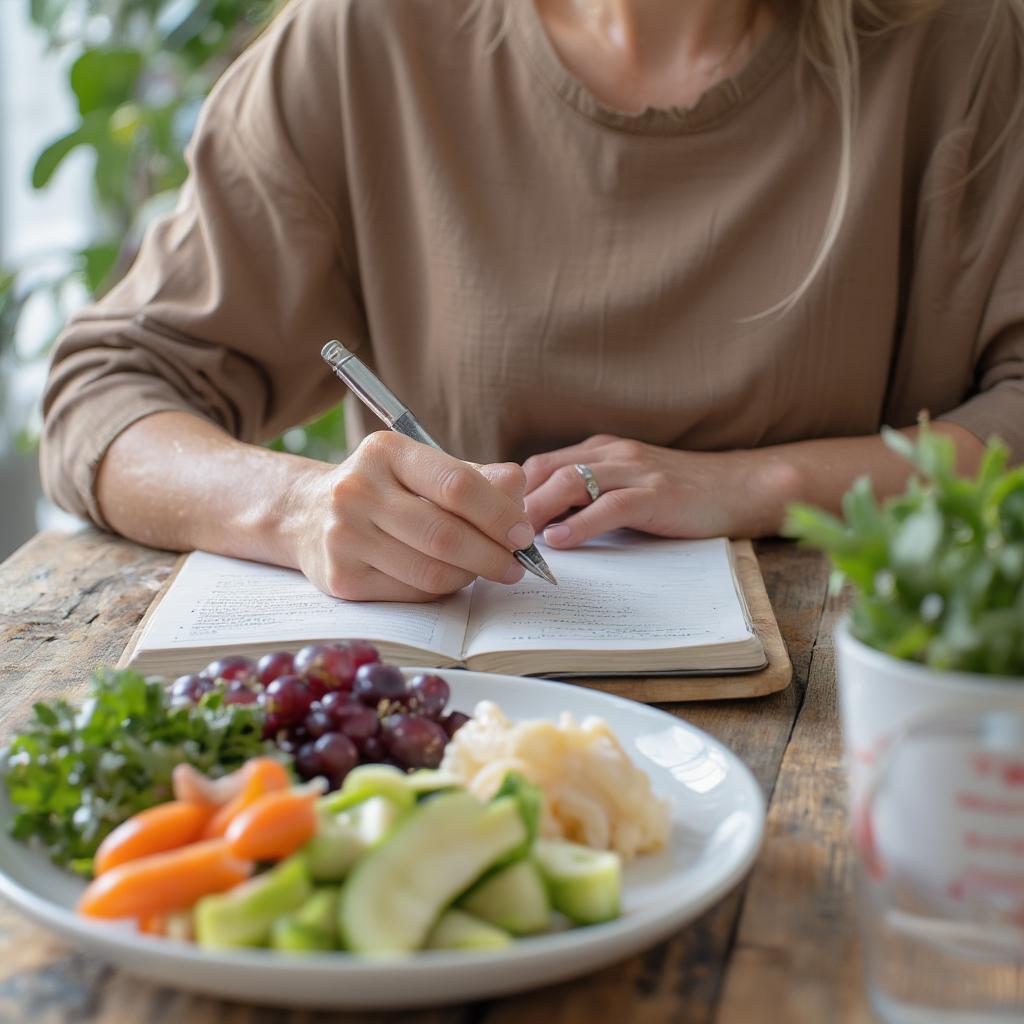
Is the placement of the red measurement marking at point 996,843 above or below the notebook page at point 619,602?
above

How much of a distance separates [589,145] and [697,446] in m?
0.37

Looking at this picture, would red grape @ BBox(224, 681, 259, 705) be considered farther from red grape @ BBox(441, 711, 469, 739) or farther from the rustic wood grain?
the rustic wood grain

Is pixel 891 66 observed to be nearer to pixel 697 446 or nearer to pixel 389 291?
pixel 697 446

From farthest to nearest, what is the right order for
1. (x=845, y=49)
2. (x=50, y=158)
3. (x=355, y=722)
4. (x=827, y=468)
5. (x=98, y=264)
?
(x=98, y=264) → (x=50, y=158) → (x=845, y=49) → (x=827, y=468) → (x=355, y=722)

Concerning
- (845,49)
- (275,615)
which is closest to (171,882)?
(275,615)

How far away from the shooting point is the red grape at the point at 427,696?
0.74 metres

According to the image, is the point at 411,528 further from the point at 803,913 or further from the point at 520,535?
the point at 803,913

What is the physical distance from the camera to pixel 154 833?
567 mm

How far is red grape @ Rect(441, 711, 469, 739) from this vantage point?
75cm

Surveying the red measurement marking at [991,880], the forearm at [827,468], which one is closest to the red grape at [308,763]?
the red measurement marking at [991,880]

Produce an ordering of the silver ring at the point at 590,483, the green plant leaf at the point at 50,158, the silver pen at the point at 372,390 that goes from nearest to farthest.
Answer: the silver pen at the point at 372,390, the silver ring at the point at 590,483, the green plant leaf at the point at 50,158

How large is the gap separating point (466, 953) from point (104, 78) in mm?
2256

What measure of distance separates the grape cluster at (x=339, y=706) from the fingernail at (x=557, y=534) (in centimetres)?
47

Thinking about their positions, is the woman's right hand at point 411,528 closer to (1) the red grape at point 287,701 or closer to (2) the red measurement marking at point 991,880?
(1) the red grape at point 287,701
